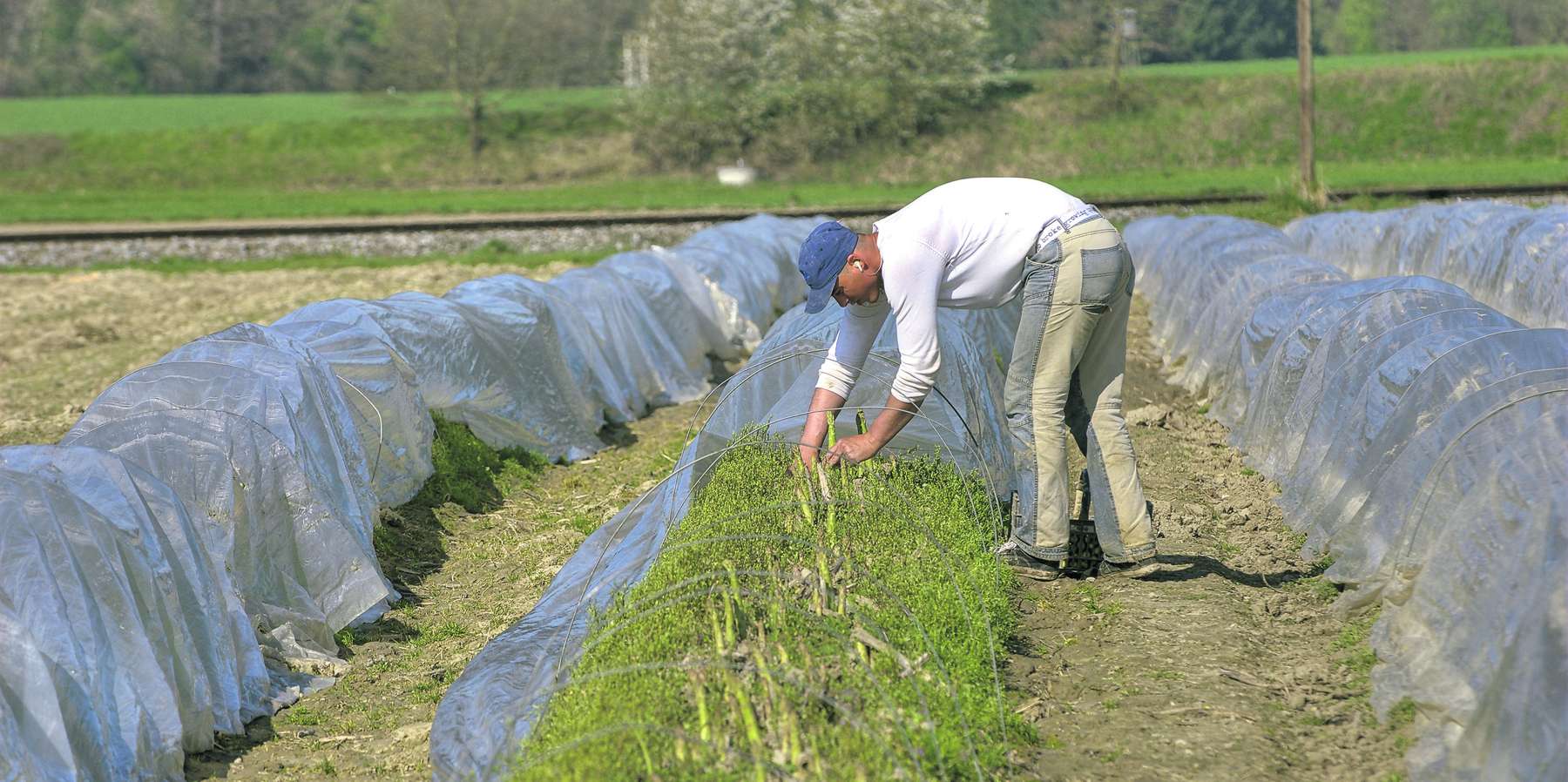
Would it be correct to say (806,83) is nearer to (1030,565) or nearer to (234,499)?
(234,499)

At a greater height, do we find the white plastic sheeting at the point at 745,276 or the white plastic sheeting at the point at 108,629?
the white plastic sheeting at the point at 108,629

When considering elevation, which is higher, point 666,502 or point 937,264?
point 937,264

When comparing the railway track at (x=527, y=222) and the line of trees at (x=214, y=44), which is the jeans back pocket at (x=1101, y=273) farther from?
the line of trees at (x=214, y=44)

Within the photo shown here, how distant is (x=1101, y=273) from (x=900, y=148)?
3469 cm

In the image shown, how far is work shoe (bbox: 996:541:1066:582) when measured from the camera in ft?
17.5

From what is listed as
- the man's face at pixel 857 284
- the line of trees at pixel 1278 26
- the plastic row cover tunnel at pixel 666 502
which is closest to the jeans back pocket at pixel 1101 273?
the man's face at pixel 857 284

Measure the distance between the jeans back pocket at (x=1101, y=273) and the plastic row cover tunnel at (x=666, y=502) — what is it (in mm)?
878

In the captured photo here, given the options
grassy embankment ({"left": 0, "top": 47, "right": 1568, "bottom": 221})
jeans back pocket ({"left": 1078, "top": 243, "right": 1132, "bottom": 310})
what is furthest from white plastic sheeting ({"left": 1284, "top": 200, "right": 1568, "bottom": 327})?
grassy embankment ({"left": 0, "top": 47, "right": 1568, "bottom": 221})

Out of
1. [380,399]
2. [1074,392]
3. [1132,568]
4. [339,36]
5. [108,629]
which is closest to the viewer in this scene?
[108,629]

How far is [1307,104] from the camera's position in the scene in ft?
76.8

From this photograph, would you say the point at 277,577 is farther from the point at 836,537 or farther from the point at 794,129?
the point at 794,129

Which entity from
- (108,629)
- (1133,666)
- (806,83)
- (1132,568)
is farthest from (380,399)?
(806,83)

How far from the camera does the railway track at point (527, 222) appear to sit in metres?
22.7

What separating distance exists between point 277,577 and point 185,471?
0.54m
